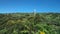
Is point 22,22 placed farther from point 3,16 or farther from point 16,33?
point 3,16

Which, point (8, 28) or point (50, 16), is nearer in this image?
point (8, 28)

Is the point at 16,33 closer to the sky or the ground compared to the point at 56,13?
closer to the ground

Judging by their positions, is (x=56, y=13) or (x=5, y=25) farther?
(x=56, y=13)

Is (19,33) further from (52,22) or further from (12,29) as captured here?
(52,22)

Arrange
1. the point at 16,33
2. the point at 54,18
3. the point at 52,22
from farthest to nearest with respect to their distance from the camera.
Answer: the point at 54,18 < the point at 52,22 < the point at 16,33

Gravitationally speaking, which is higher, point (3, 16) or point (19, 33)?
point (3, 16)

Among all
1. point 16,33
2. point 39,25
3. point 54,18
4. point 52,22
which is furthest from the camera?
point 54,18

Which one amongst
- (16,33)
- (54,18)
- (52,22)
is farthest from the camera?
(54,18)

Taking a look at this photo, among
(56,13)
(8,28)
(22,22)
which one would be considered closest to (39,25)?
(22,22)

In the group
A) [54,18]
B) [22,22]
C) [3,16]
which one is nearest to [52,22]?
[54,18]
